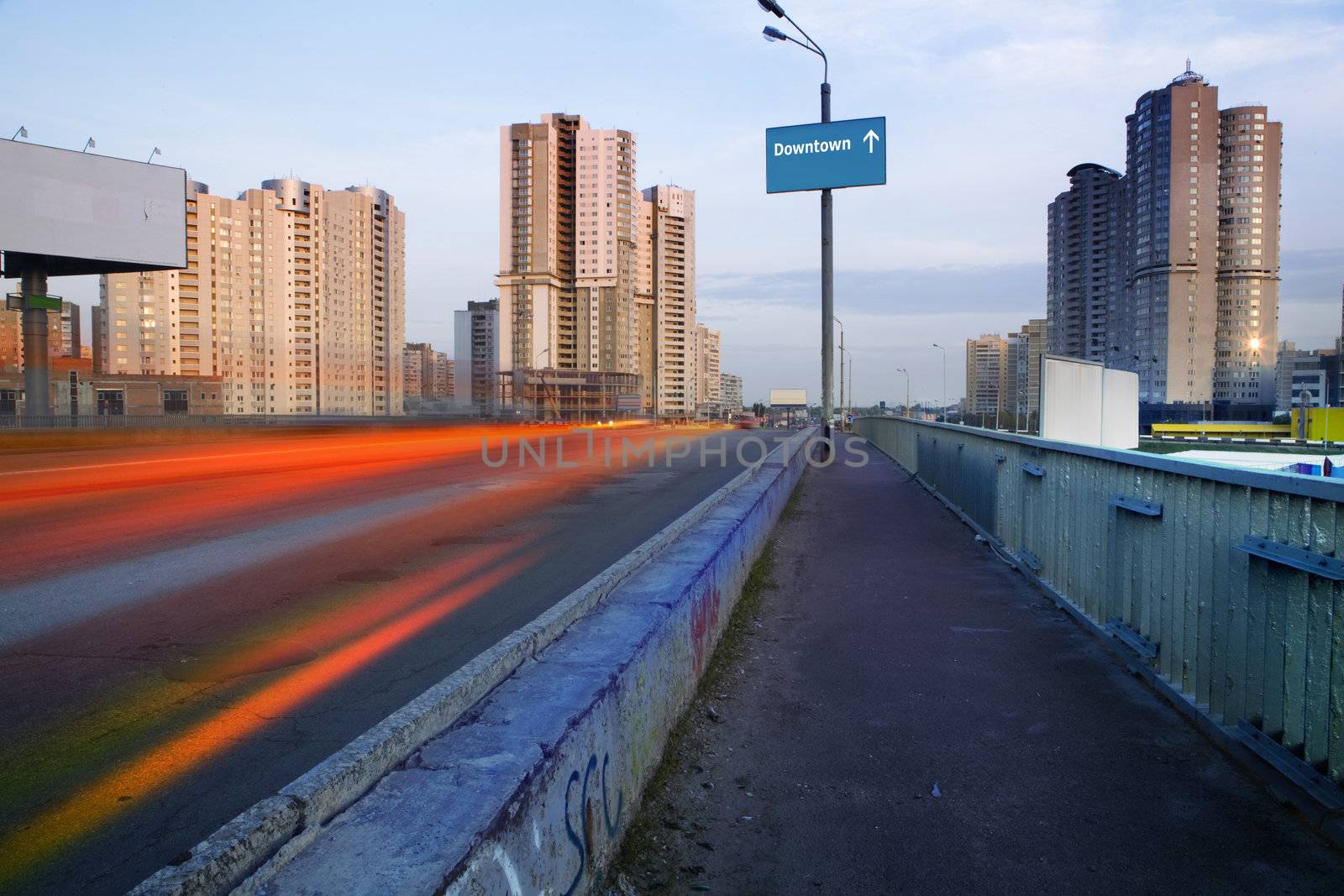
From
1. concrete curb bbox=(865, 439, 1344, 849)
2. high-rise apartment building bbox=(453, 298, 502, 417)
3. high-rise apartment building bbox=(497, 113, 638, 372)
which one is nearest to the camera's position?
concrete curb bbox=(865, 439, 1344, 849)

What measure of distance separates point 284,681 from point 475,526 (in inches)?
241

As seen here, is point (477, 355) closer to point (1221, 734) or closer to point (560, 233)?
point (560, 233)

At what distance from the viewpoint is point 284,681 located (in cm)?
481

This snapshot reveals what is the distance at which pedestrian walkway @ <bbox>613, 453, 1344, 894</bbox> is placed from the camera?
10.1ft

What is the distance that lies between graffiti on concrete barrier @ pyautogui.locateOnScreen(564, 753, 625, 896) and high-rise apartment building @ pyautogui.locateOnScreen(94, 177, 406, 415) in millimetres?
96206

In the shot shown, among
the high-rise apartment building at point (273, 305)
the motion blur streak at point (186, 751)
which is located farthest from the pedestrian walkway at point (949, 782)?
the high-rise apartment building at point (273, 305)

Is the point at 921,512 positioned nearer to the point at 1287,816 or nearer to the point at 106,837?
the point at 1287,816

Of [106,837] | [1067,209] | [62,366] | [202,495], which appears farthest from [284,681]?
[1067,209]

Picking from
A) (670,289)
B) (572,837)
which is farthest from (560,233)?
(572,837)

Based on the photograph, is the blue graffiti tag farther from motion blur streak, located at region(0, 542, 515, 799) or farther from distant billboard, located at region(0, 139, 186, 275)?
distant billboard, located at region(0, 139, 186, 275)

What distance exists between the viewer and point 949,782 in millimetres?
3803

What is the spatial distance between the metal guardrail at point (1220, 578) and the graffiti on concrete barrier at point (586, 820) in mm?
2909

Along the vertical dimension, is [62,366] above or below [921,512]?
above

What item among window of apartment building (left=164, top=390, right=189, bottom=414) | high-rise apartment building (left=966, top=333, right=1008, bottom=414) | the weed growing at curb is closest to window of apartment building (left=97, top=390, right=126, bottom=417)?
window of apartment building (left=164, top=390, right=189, bottom=414)
